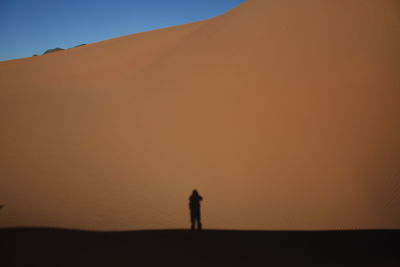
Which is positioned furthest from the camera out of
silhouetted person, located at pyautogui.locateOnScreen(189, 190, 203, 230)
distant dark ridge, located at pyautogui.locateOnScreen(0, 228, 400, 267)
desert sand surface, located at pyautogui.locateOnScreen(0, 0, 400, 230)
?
desert sand surface, located at pyautogui.locateOnScreen(0, 0, 400, 230)

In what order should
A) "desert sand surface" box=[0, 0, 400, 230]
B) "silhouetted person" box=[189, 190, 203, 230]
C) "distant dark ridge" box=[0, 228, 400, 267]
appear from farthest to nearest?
"desert sand surface" box=[0, 0, 400, 230] → "silhouetted person" box=[189, 190, 203, 230] → "distant dark ridge" box=[0, 228, 400, 267]

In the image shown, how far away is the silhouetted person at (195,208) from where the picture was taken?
4850 mm

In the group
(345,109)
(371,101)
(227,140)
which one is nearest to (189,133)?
(227,140)

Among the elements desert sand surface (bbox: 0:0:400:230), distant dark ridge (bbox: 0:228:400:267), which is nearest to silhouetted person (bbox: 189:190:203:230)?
desert sand surface (bbox: 0:0:400:230)

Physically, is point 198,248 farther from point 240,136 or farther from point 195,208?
point 240,136

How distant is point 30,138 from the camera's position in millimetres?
8539

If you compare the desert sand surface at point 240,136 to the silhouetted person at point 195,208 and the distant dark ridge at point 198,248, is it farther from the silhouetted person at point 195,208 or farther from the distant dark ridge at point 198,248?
the distant dark ridge at point 198,248

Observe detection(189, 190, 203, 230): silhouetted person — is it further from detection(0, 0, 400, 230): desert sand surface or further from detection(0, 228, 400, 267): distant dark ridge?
detection(0, 228, 400, 267): distant dark ridge

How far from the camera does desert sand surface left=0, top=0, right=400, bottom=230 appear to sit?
510 centimetres

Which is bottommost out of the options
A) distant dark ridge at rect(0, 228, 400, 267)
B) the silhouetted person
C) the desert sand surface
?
distant dark ridge at rect(0, 228, 400, 267)

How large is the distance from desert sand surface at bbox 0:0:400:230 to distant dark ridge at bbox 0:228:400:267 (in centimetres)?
30

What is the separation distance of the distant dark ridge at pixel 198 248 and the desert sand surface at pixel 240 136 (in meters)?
0.30

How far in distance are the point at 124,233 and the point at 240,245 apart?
209cm

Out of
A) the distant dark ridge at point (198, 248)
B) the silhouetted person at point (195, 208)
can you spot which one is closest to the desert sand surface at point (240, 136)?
the silhouetted person at point (195, 208)
